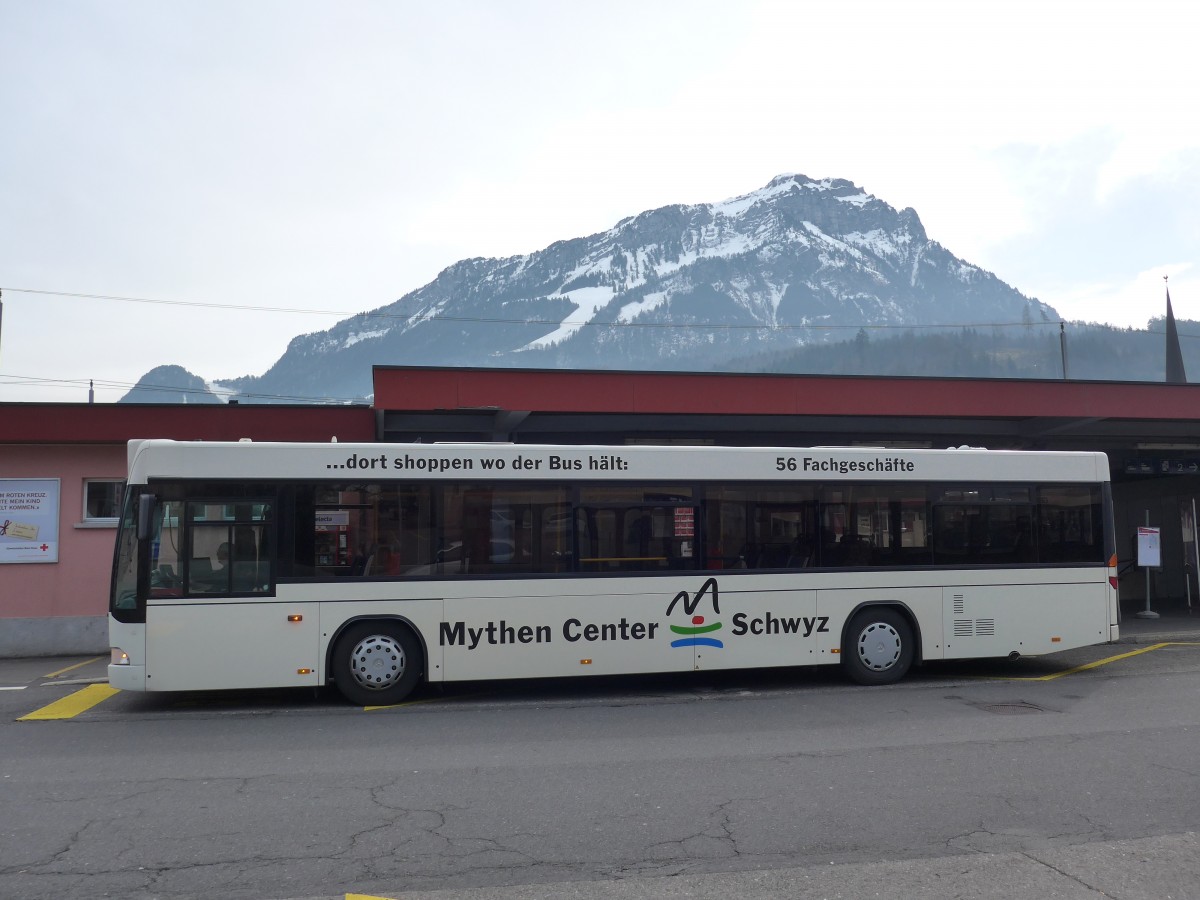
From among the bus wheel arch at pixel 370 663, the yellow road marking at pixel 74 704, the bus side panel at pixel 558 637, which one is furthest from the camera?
the bus side panel at pixel 558 637

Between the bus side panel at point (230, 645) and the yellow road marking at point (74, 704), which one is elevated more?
the bus side panel at point (230, 645)

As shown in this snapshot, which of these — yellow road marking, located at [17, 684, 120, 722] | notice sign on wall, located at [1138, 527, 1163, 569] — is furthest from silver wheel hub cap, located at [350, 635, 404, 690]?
notice sign on wall, located at [1138, 527, 1163, 569]

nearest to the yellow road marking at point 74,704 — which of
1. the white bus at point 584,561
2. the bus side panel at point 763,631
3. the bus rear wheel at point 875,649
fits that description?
the white bus at point 584,561

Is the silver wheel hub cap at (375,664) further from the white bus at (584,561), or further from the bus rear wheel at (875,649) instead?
the bus rear wheel at (875,649)

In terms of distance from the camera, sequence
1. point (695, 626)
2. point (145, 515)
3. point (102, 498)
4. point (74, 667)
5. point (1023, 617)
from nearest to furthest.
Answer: point (145, 515)
point (695, 626)
point (1023, 617)
point (74, 667)
point (102, 498)

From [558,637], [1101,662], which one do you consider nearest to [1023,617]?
[1101,662]

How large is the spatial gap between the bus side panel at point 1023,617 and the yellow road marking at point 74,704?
9555mm

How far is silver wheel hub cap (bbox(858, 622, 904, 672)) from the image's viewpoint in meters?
11.5

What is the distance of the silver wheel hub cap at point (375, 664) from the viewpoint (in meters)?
10.2

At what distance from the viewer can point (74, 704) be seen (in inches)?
416

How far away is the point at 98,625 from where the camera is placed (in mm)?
15789

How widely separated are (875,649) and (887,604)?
21.5 inches

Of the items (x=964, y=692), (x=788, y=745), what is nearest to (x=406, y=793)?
(x=788, y=745)

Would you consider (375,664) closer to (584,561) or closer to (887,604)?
(584,561)
